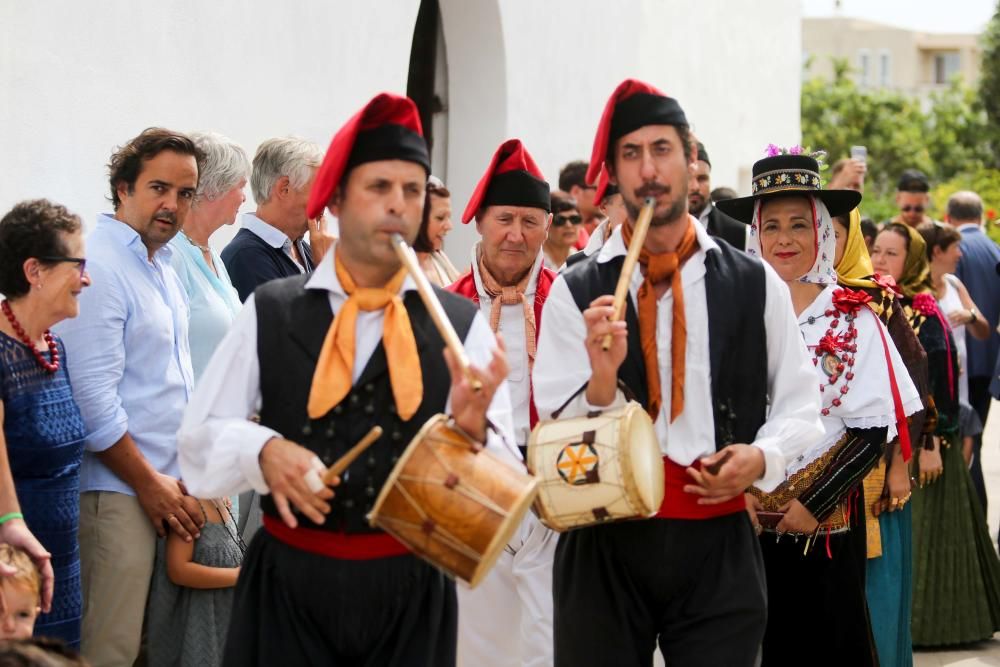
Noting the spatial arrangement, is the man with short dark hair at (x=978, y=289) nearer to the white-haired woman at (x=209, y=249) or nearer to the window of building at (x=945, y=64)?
the white-haired woman at (x=209, y=249)

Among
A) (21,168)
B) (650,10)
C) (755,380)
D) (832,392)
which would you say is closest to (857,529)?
(832,392)

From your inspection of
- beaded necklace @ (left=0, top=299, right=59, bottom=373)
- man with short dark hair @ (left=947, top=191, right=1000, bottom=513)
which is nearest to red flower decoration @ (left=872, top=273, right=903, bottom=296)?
beaded necklace @ (left=0, top=299, right=59, bottom=373)

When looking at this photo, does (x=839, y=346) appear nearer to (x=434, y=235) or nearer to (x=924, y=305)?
(x=434, y=235)

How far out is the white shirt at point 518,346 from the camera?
5398mm

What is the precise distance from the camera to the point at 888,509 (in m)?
5.72

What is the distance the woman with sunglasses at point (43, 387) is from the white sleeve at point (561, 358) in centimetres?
141

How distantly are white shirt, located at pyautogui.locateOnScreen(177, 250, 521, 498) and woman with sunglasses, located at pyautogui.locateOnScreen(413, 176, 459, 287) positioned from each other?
111 inches

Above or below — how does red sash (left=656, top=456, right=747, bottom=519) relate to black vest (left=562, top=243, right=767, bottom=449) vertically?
below

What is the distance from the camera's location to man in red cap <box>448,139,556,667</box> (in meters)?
5.45

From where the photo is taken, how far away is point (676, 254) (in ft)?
12.9

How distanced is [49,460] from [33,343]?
346 millimetres

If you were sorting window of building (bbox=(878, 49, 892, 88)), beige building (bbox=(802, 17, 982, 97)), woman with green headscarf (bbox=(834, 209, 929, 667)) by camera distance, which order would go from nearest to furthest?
woman with green headscarf (bbox=(834, 209, 929, 667))
beige building (bbox=(802, 17, 982, 97))
window of building (bbox=(878, 49, 892, 88))

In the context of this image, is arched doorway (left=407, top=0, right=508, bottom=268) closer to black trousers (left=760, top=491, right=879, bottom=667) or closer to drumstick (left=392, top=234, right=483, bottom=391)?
black trousers (left=760, top=491, right=879, bottom=667)

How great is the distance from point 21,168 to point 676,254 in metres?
2.44
